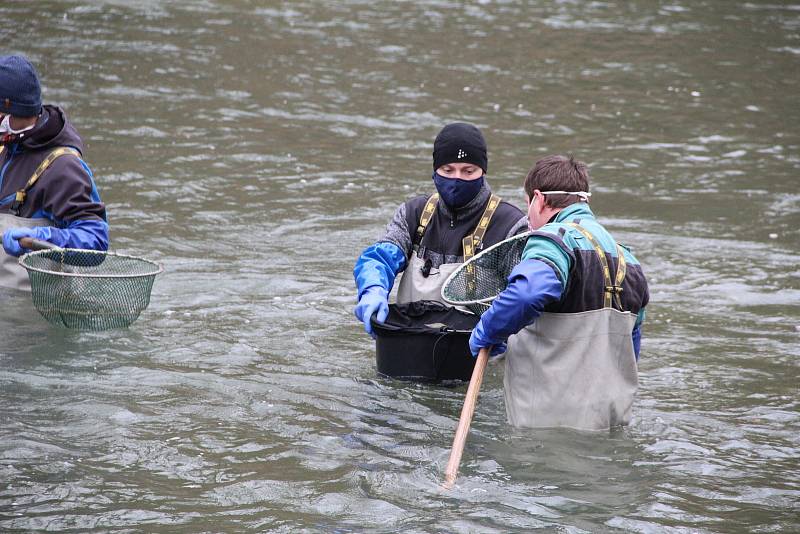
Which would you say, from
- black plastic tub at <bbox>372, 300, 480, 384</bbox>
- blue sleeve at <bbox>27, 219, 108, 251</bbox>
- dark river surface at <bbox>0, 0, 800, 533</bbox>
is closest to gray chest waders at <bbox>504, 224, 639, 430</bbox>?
dark river surface at <bbox>0, 0, 800, 533</bbox>

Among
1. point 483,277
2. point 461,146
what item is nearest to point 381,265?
point 483,277

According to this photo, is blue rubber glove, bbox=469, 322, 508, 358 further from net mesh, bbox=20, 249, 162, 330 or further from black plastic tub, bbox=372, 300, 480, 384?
net mesh, bbox=20, 249, 162, 330

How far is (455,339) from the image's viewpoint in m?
6.37

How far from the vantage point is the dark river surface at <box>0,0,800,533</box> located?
5.56 meters

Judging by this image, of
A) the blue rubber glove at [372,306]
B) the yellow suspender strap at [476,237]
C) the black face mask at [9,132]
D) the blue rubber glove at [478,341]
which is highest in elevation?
the black face mask at [9,132]

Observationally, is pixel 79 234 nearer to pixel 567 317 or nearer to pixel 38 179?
pixel 38 179

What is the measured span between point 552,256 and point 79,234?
315cm

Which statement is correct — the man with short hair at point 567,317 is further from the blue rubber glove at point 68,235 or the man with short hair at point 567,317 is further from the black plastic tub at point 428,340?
the blue rubber glove at point 68,235

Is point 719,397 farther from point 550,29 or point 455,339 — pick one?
point 550,29

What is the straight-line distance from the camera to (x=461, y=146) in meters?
6.54

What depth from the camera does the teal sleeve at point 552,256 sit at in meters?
5.35

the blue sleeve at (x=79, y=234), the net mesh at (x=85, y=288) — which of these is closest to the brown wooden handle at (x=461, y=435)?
the net mesh at (x=85, y=288)

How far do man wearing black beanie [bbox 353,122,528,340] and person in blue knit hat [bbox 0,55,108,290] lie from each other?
1.79m

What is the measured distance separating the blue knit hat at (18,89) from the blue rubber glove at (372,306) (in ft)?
7.93
